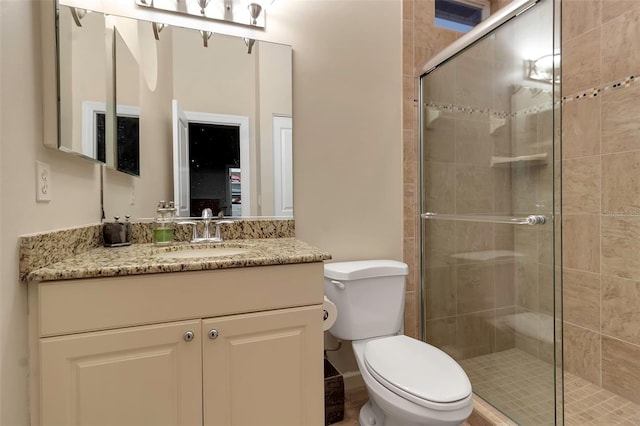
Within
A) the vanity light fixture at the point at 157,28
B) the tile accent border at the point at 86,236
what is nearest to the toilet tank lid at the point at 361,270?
the tile accent border at the point at 86,236

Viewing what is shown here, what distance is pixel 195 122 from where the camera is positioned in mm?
1485

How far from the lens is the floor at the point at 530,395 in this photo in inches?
52.5

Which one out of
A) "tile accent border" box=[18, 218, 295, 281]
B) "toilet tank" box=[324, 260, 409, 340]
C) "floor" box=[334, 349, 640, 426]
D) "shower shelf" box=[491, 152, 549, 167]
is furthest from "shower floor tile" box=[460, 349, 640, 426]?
"tile accent border" box=[18, 218, 295, 281]

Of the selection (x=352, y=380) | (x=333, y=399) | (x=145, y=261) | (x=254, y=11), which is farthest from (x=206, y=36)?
(x=352, y=380)

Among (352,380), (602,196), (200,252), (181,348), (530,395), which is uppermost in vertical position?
→ (602,196)

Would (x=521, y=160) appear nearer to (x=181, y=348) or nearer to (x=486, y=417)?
(x=486, y=417)

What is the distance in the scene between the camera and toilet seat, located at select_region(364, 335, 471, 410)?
1.06m

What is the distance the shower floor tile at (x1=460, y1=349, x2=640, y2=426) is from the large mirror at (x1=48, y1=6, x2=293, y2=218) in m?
1.36

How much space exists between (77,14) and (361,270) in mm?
1519

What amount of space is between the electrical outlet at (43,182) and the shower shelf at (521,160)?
180cm

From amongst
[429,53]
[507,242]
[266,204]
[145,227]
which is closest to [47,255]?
[145,227]

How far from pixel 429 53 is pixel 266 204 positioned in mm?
1421

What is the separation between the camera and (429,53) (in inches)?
77.1

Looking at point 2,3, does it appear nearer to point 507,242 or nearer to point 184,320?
point 184,320
